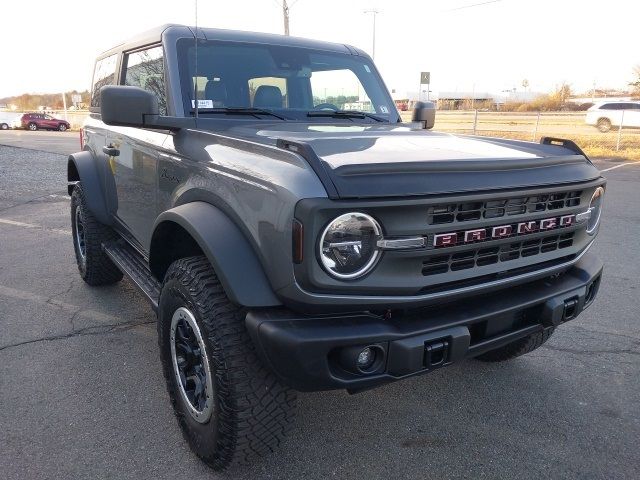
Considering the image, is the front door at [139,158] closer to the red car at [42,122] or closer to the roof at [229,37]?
the roof at [229,37]

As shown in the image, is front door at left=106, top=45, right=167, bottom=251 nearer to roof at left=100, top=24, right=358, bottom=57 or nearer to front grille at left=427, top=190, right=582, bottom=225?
roof at left=100, top=24, right=358, bottom=57

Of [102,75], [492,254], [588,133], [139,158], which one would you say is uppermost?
[102,75]

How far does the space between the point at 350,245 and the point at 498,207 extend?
0.68 m

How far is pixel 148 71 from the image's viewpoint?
3.52 metres

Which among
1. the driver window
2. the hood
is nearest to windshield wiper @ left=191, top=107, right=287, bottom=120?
the hood

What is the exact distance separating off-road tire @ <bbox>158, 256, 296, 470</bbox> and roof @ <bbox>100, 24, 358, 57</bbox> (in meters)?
1.66

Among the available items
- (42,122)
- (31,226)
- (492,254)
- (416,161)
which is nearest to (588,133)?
(31,226)

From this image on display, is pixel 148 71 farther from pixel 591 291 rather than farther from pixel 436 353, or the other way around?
pixel 591 291

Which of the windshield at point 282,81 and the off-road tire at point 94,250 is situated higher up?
the windshield at point 282,81

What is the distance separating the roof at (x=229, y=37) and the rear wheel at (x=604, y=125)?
25402 mm

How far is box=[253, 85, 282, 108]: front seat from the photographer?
3.29 meters

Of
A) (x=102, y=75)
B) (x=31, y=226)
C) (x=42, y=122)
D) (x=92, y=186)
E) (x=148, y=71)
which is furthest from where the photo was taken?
(x=42, y=122)

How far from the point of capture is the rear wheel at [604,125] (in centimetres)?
2539

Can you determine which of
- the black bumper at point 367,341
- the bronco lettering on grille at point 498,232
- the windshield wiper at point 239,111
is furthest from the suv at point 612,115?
the black bumper at point 367,341
